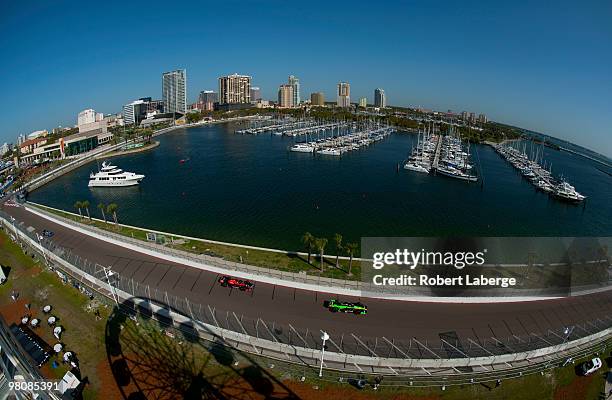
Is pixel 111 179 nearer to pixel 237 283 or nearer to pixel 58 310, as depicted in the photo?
pixel 58 310

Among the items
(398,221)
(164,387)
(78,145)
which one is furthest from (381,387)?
(78,145)

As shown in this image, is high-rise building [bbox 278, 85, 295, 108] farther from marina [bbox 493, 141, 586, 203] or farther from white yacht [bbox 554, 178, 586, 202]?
white yacht [bbox 554, 178, 586, 202]

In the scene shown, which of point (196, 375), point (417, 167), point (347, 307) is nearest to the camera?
point (196, 375)

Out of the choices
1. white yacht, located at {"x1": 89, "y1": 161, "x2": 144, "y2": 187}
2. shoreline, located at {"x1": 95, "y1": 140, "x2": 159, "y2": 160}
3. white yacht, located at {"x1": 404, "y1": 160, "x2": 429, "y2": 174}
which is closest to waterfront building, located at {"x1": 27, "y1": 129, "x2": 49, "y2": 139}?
shoreline, located at {"x1": 95, "y1": 140, "x2": 159, "y2": 160}

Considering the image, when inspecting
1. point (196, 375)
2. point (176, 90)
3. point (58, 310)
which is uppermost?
point (176, 90)
